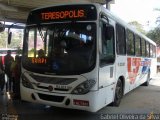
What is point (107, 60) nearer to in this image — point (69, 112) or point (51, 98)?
point (51, 98)

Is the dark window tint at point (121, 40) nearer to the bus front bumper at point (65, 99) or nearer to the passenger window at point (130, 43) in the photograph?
the passenger window at point (130, 43)

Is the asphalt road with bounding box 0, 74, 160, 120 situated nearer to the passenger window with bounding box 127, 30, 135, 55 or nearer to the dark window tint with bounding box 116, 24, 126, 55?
the dark window tint with bounding box 116, 24, 126, 55

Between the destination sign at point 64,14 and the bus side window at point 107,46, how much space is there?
494mm

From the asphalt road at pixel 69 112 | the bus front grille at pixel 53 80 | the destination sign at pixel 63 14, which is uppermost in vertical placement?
the destination sign at pixel 63 14

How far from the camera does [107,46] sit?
8.53 metres

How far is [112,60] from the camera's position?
29.4 ft

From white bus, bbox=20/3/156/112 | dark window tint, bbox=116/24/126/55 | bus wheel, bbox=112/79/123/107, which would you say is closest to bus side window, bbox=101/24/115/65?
white bus, bbox=20/3/156/112

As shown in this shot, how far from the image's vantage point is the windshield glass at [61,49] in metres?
7.77

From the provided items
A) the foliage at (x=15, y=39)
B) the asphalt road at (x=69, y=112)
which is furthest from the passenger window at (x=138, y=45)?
the foliage at (x=15, y=39)

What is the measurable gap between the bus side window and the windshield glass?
1.31 ft

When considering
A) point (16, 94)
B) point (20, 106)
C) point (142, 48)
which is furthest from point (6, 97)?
point (142, 48)

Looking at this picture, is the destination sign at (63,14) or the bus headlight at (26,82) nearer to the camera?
the destination sign at (63,14)

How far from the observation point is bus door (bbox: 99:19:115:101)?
26.4ft

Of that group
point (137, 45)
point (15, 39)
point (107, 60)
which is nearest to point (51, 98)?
point (107, 60)
